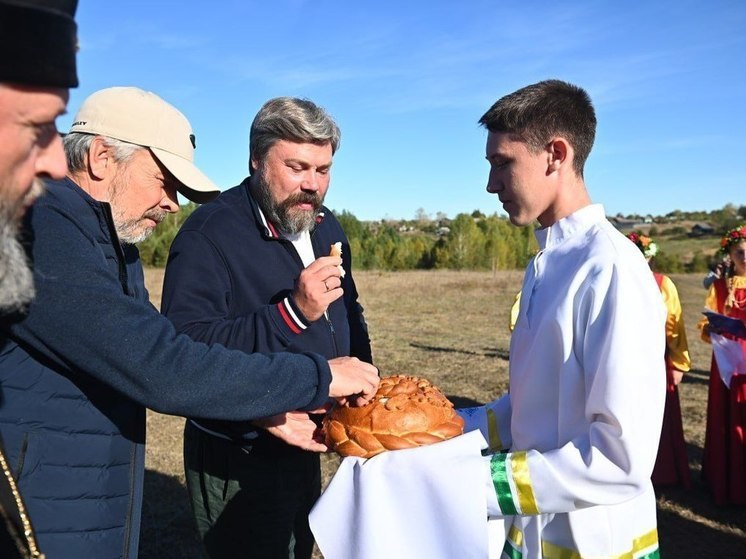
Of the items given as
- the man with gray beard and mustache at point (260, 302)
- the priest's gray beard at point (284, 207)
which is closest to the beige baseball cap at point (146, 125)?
the man with gray beard and mustache at point (260, 302)

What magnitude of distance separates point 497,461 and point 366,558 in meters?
0.49

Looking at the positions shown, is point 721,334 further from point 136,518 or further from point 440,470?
point 136,518

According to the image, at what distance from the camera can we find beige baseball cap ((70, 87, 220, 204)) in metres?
2.32

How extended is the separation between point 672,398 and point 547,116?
17.7 feet

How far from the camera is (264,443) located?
9.71ft

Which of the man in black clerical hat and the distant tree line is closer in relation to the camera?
the man in black clerical hat

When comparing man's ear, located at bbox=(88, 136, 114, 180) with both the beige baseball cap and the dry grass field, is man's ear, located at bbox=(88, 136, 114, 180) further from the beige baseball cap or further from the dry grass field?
the dry grass field

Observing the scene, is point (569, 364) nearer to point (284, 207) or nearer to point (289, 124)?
point (284, 207)

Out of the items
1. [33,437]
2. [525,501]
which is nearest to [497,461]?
[525,501]

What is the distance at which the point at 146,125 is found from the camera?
93.1 inches

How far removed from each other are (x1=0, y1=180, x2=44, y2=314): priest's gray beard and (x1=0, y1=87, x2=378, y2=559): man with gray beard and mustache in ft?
0.82

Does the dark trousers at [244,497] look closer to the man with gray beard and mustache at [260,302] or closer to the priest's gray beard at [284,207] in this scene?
the man with gray beard and mustache at [260,302]

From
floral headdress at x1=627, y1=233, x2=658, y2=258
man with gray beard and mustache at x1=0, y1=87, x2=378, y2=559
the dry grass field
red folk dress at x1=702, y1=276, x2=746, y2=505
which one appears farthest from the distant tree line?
man with gray beard and mustache at x1=0, y1=87, x2=378, y2=559

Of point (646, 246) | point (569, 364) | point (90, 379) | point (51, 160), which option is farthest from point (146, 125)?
point (646, 246)
